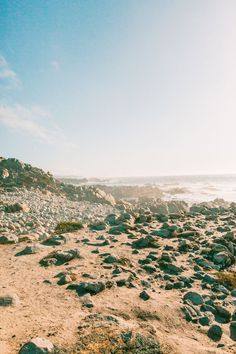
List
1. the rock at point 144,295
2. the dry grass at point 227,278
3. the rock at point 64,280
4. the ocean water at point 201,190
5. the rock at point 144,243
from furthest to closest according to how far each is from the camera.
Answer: the ocean water at point 201,190 < the rock at point 144,243 < the dry grass at point 227,278 < the rock at point 64,280 < the rock at point 144,295

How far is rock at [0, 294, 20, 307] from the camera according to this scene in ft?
21.3

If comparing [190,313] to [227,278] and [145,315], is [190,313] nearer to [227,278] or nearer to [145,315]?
[145,315]

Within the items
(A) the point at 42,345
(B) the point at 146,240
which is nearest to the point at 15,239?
(B) the point at 146,240

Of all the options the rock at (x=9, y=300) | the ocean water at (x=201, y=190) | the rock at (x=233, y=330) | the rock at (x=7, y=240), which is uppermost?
the rock at (x=7, y=240)

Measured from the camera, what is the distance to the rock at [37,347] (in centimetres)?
458

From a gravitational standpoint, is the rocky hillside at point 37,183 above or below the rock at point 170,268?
above

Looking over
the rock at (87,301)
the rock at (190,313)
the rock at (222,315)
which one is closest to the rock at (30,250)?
the rock at (87,301)

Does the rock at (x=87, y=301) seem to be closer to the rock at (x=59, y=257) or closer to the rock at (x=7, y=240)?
the rock at (x=59, y=257)

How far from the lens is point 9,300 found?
6.55 m

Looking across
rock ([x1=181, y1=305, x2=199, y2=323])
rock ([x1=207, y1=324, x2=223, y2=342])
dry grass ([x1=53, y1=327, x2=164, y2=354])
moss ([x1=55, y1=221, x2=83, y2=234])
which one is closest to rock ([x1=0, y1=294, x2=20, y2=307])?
dry grass ([x1=53, y1=327, x2=164, y2=354])

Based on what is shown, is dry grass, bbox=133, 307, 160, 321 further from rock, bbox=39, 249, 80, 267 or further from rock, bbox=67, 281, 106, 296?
rock, bbox=39, 249, 80, 267

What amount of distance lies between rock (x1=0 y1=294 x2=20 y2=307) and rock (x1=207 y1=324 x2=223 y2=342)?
3.89m

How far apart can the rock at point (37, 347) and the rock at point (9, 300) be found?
1982mm

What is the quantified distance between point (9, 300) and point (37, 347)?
2201mm
